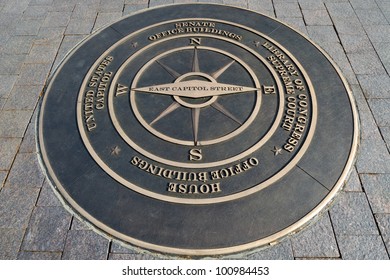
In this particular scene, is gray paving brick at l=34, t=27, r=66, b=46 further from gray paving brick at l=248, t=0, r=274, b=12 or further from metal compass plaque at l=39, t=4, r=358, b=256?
gray paving brick at l=248, t=0, r=274, b=12

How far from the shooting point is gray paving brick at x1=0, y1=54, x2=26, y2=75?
15.4 feet

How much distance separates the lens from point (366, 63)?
4570mm

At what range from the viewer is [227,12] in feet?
17.0

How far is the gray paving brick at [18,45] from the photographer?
4.95m

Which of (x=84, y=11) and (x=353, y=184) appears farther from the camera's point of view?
(x=84, y=11)

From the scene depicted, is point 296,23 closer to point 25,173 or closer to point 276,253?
point 276,253

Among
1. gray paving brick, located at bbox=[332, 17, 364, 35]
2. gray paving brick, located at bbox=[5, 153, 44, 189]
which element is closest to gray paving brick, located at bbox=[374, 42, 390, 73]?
gray paving brick, located at bbox=[332, 17, 364, 35]

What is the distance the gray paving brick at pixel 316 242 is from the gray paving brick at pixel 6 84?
Answer: 374 centimetres

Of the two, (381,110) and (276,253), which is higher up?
(381,110)

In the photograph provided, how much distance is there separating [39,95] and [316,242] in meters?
3.51

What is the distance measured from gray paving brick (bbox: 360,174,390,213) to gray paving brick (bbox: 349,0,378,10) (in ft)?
9.82

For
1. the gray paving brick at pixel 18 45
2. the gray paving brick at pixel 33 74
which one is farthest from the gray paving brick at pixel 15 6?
the gray paving brick at pixel 33 74

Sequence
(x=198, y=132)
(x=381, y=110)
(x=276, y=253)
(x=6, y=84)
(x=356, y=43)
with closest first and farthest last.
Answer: (x=276, y=253)
(x=198, y=132)
(x=381, y=110)
(x=6, y=84)
(x=356, y=43)

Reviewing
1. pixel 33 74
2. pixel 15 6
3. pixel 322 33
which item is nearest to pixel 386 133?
pixel 322 33
